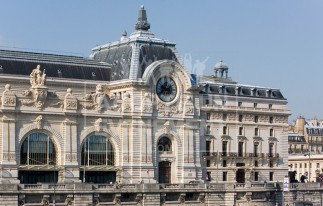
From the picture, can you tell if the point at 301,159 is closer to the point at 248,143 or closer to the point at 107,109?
the point at 248,143

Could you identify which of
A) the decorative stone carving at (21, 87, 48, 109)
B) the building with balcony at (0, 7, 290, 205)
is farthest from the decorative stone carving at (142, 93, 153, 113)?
the decorative stone carving at (21, 87, 48, 109)

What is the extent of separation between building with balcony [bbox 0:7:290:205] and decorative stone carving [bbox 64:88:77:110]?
12 cm

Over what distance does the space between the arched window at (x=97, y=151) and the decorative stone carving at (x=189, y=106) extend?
12256 mm

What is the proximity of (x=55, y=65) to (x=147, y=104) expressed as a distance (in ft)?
40.3

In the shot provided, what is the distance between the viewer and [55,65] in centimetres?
10875

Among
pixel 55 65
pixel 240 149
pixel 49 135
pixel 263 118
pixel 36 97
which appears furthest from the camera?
pixel 263 118

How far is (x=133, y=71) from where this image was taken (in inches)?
4333

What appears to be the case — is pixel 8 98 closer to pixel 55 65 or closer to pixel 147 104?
pixel 55 65

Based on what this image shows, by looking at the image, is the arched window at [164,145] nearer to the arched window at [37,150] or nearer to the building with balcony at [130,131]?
the building with balcony at [130,131]

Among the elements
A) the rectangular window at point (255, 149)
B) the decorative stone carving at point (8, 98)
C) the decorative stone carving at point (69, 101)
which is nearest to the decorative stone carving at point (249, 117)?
the rectangular window at point (255, 149)

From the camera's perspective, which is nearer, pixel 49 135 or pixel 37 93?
pixel 37 93

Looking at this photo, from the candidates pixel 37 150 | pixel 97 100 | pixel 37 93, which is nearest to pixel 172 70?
pixel 97 100

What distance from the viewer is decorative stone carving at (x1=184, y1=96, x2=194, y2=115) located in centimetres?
11375

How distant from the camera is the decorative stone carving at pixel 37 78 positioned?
10125 cm
